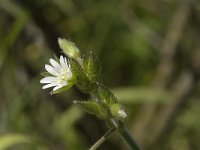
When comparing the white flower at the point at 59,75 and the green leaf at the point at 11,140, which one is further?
the green leaf at the point at 11,140

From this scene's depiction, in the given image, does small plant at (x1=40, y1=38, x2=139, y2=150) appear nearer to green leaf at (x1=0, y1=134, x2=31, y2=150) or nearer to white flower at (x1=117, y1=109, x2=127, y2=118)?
white flower at (x1=117, y1=109, x2=127, y2=118)

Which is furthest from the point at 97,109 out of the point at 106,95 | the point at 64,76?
the point at 64,76

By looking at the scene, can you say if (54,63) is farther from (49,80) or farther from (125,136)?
(125,136)

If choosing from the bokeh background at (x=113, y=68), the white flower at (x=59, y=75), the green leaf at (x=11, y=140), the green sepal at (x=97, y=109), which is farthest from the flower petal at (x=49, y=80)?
the bokeh background at (x=113, y=68)

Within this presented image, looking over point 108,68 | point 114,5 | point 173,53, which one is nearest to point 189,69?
point 173,53

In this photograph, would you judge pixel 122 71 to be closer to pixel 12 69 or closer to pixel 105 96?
pixel 12 69

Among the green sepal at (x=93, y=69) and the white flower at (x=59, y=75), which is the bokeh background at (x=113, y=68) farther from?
the green sepal at (x=93, y=69)

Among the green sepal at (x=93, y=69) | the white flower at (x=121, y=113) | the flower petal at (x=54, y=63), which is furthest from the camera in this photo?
the flower petal at (x=54, y=63)

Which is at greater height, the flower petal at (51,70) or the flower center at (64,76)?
the flower petal at (51,70)
